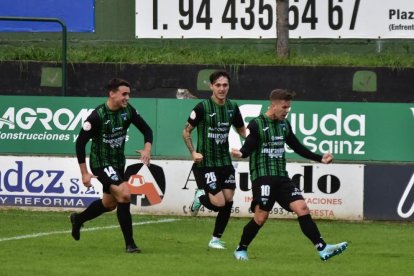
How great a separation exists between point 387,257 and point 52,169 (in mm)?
6736

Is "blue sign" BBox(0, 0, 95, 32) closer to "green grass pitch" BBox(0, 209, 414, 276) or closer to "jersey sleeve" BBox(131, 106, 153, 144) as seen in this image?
"green grass pitch" BBox(0, 209, 414, 276)

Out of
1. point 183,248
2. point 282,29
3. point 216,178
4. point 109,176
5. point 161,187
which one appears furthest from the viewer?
point 282,29

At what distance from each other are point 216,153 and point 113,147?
4.72 feet

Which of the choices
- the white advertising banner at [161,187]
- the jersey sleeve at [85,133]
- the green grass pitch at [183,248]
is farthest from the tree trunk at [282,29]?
the jersey sleeve at [85,133]

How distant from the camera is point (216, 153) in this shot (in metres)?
15.5

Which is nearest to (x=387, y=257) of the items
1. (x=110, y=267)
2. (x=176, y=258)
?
(x=176, y=258)

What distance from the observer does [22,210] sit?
64.2 ft

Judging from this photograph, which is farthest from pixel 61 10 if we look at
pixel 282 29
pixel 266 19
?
pixel 282 29

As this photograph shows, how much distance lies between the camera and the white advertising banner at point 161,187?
18.9 metres

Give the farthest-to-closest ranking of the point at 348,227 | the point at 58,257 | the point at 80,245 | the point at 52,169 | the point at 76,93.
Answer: the point at 76,93 → the point at 52,169 → the point at 348,227 → the point at 80,245 → the point at 58,257

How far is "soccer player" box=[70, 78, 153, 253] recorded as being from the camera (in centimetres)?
1445

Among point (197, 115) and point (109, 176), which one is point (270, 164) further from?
point (197, 115)

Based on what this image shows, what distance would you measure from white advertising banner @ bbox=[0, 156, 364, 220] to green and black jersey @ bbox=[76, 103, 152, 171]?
4558mm

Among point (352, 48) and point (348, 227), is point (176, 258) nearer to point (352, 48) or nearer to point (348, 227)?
point (348, 227)
